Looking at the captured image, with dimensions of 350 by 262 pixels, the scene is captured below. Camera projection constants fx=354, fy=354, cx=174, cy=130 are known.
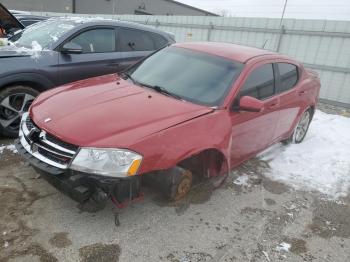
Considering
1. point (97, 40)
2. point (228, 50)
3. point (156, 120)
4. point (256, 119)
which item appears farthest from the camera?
point (97, 40)

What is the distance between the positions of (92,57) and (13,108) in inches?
60.4

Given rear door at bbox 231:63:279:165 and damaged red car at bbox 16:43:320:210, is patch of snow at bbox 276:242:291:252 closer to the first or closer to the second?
damaged red car at bbox 16:43:320:210

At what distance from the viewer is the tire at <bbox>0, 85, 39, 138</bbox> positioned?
4656 millimetres

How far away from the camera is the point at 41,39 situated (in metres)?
5.48

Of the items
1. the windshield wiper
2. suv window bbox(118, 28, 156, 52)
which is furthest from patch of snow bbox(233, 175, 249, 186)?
suv window bbox(118, 28, 156, 52)

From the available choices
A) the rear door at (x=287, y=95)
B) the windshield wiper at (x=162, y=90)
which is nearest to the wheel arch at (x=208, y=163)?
the windshield wiper at (x=162, y=90)

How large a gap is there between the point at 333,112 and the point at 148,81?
6.76m

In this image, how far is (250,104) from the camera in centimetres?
379

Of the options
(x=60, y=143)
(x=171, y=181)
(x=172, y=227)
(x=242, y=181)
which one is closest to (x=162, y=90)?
(x=171, y=181)

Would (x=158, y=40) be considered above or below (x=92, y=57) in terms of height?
above

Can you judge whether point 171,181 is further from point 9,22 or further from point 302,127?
point 9,22

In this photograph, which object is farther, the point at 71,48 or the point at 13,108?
the point at 71,48

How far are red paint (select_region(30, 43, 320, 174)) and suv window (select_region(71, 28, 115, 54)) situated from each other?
1.46 metres

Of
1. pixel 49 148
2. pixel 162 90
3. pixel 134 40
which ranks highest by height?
pixel 134 40
